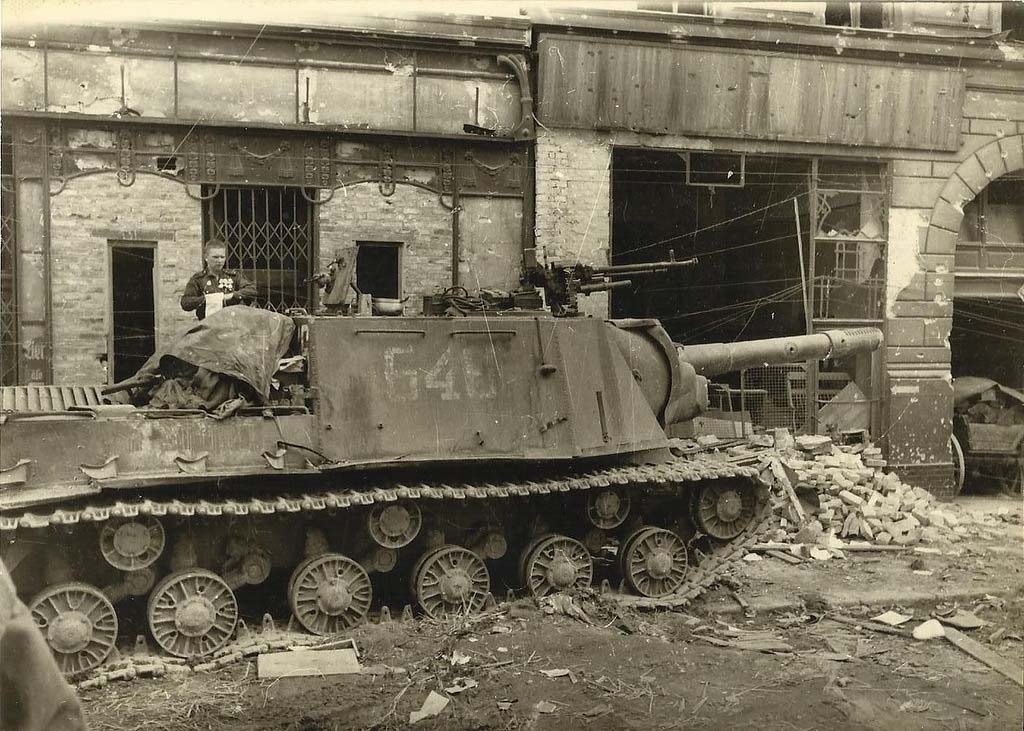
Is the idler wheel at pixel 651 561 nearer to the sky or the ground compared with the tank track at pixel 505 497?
nearer to the ground

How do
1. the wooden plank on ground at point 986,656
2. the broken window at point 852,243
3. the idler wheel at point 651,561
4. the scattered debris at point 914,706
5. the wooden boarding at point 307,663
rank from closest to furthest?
the scattered debris at point 914,706, the wooden boarding at point 307,663, the wooden plank on ground at point 986,656, the idler wheel at point 651,561, the broken window at point 852,243

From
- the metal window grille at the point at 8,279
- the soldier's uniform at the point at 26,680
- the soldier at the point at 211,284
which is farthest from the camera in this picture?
the metal window grille at the point at 8,279

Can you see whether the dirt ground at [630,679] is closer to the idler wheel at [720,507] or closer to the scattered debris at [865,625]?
Answer: the scattered debris at [865,625]

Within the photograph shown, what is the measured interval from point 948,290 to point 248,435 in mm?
11087

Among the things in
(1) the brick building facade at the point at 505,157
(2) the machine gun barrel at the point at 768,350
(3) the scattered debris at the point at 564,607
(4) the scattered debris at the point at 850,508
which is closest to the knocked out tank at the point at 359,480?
(3) the scattered debris at the point at 564,607

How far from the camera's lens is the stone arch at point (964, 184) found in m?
13.9

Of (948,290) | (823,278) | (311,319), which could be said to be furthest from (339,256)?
(948,290)

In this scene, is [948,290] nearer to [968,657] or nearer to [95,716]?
[968,657]

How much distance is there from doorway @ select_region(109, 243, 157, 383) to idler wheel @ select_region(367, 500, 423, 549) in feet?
17.3

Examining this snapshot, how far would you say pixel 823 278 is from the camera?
1416cm

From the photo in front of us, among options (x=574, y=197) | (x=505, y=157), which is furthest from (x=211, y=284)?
(x=574, y=197)

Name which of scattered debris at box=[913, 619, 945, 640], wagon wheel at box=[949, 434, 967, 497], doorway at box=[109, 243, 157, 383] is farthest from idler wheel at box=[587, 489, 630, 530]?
wagon wheel at box=[949, 434, 967, 497]

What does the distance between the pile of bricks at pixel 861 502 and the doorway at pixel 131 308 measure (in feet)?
27.3

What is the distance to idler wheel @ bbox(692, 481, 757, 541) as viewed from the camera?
8.48 m
